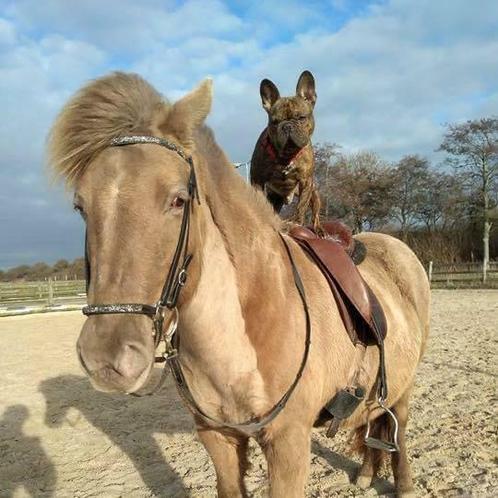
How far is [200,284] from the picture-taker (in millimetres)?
2096

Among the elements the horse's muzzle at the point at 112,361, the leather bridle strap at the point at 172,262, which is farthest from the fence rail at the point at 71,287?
the horse's muzzle at the point at 112,361

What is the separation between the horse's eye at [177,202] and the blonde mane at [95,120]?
336mm

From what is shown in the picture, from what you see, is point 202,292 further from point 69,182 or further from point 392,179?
point 392,179

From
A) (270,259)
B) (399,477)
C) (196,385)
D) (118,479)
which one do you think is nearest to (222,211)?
(270,259)

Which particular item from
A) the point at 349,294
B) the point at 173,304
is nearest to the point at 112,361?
the point at 173,304

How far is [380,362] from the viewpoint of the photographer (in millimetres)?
2945

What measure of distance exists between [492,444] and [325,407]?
291 centimetres

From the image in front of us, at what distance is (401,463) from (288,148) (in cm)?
266

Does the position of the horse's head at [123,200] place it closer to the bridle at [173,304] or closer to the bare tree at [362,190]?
the bridle at [173,304]

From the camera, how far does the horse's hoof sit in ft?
13.0

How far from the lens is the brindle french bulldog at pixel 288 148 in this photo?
11.4ft

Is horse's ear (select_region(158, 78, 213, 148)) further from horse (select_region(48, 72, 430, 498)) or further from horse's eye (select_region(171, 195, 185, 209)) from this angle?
horse's eye (select_region(171, 195, 185, 209))

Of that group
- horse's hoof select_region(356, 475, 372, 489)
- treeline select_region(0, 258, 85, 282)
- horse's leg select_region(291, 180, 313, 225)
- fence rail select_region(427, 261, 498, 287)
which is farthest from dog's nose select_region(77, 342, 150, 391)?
treeline select_region(0, 258, 85, 282)

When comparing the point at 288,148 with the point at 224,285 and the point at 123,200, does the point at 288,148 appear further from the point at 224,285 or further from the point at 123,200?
the point at 123,200
